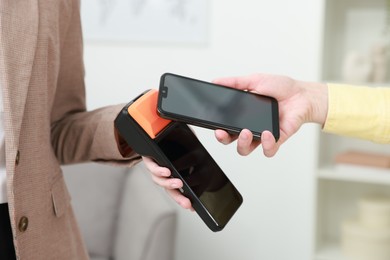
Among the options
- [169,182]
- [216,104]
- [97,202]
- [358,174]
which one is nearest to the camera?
[169,182]

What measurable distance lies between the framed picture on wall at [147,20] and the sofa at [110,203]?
568 mm

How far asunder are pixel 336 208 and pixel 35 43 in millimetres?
1616

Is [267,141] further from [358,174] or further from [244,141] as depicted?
[358,174]

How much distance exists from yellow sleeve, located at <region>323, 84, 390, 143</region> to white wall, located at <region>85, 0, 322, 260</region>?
3.38 ft

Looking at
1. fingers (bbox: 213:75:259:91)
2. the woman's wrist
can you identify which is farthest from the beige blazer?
the woman's wrist

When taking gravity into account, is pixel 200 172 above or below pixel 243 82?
below

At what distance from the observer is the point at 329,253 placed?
1976 millimetres

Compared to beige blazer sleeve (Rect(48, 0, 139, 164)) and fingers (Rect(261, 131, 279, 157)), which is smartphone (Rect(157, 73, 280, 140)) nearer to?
fingers (Rect(261, 131, 279, 157))

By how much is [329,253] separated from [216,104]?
1.23 m

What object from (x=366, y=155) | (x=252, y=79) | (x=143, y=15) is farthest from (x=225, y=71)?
(x=252, y=79)

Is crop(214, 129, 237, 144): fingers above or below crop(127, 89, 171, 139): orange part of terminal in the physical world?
below

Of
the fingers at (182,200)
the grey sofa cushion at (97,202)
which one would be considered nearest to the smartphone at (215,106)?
the fingers at (182,200)

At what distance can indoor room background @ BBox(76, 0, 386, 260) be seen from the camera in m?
2.10

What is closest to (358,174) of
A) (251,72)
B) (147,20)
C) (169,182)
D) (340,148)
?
(340,148)
